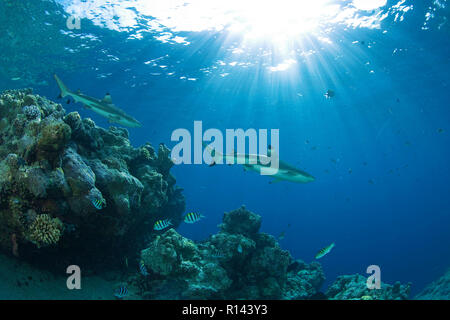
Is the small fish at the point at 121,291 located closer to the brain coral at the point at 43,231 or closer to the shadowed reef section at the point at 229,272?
the shadowed reef section at the point at 229,272

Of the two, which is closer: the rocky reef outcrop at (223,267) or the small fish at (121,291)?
the small fish at (121,291)

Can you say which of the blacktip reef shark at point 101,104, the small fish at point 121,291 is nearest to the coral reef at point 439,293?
the small fish at point 121,291

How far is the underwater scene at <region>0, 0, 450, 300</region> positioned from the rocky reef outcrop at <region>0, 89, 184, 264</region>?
0.11 feet

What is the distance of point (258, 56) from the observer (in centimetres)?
2317

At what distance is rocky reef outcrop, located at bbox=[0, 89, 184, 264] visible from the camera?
5.12 m

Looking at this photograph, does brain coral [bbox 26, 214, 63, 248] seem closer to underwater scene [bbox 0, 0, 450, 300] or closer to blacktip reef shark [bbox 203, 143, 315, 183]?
underwater scene [bbox 0, 0, 450, 300]

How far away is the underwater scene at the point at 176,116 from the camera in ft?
18.0

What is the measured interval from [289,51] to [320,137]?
4366cm

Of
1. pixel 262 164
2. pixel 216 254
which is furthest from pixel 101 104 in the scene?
pixel 216 254

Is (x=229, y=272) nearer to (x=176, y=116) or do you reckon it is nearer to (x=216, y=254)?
(x=216, y=254)

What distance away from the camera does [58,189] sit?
17.2ft

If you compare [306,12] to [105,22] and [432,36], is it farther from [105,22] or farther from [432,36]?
[105,22]

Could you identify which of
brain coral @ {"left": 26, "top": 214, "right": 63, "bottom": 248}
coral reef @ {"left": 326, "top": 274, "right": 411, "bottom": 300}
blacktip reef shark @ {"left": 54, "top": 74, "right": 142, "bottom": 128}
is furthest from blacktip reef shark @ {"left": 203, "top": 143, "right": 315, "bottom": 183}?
brain coral @ {"left": 26, "top": 214, "right": 63, "bottom": 248}

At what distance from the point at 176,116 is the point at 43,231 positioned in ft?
119
